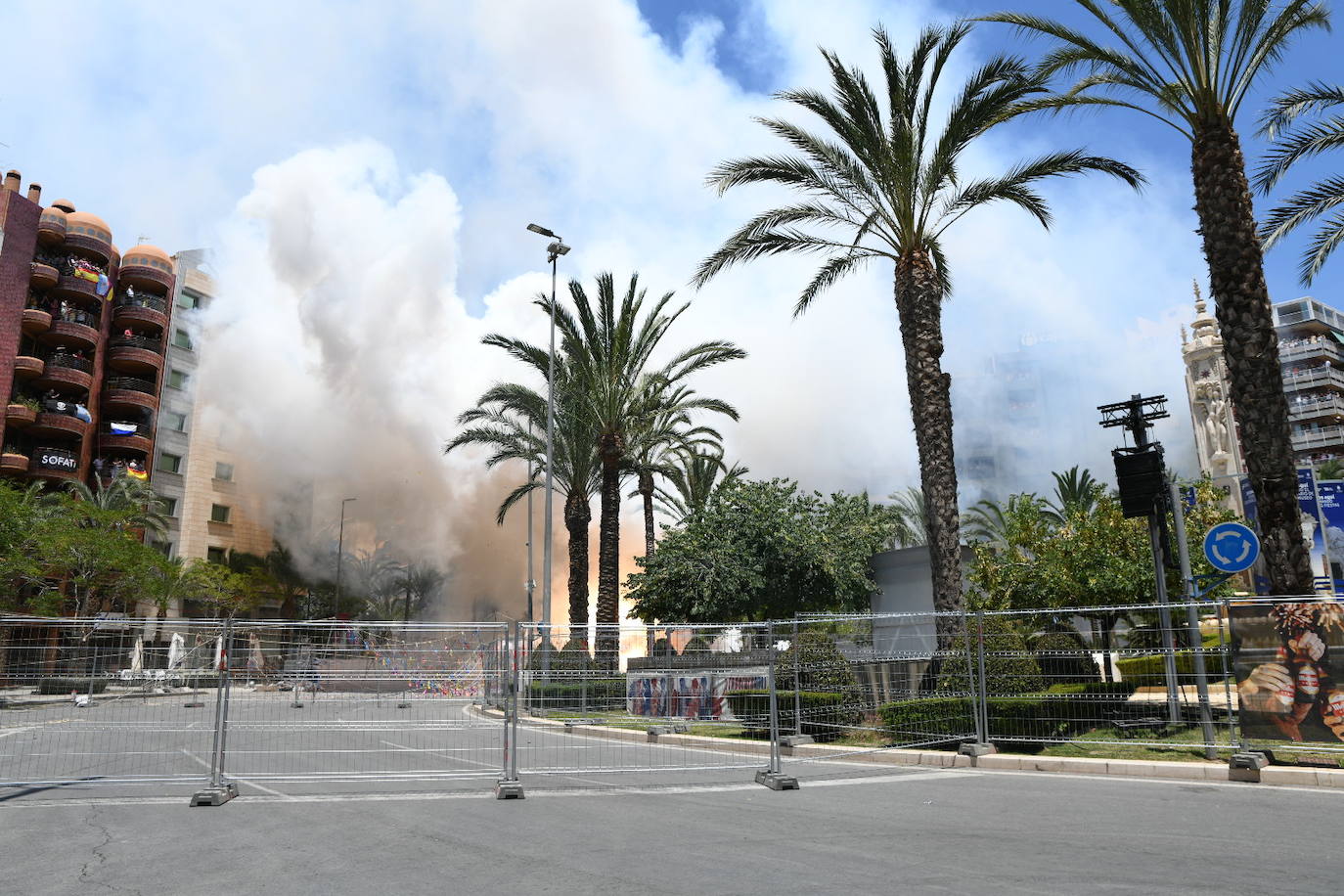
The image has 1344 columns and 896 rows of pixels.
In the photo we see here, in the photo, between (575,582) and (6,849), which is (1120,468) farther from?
(575,582)

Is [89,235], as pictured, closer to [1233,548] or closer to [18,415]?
[18,415]

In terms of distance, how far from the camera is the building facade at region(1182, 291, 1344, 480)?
6919 cm

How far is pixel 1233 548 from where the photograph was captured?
10727 mm

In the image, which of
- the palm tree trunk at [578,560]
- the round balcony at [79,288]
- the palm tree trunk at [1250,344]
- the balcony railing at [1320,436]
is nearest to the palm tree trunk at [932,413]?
the palm tree trunk at [1250,344]

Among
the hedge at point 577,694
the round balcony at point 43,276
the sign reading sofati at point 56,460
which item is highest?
the round balcony at point 43,276

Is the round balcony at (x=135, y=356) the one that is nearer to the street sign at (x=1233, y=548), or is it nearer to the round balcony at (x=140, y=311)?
the round balcony at (x=140, y=311)

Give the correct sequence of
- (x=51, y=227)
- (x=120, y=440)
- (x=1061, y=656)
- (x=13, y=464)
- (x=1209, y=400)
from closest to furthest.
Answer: (x=1061, y=656) → (x=13, y=464) → (x=51, y=227) → (x=120, y=440) → (x=1209, y=400)

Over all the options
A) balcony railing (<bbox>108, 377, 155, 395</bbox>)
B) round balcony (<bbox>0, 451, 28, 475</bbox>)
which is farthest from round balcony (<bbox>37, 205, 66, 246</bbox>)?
round balcony (<bbox>0, 451, 28, 475</bbox>)

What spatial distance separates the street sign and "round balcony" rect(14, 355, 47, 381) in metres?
54.1

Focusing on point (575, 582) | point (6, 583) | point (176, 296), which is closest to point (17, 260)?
point (176, 296)

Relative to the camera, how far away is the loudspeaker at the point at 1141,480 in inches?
504

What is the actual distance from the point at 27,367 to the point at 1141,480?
2084 inches

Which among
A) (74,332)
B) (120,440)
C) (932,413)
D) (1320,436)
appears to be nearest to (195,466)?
(120,440)

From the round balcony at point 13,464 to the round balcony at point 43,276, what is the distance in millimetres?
9413
